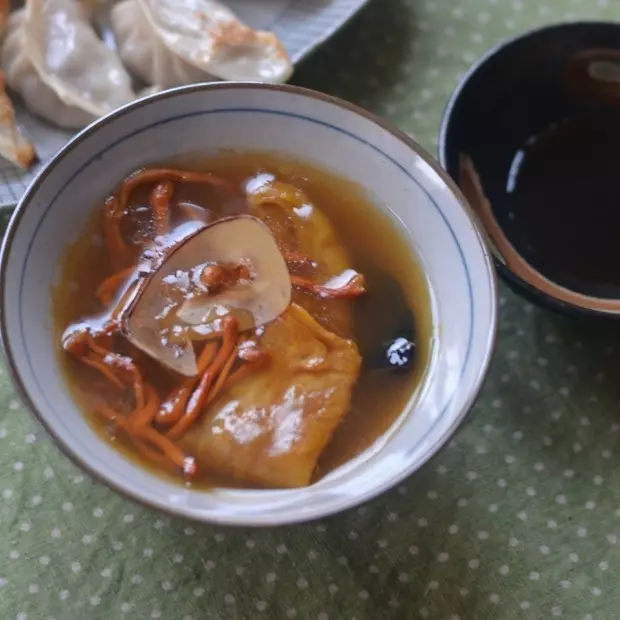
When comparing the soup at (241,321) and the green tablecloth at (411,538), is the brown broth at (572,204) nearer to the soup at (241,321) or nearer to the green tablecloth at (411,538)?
the green tablecloth at (411,538)

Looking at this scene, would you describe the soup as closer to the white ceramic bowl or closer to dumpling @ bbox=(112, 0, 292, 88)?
the white ceramic bowl

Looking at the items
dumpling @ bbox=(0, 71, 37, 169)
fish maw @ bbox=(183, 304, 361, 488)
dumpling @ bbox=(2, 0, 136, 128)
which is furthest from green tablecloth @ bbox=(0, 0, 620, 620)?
dumpling @ bbox=(2, 0, 136, 128)

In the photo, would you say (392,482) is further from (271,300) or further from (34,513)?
(34,513)

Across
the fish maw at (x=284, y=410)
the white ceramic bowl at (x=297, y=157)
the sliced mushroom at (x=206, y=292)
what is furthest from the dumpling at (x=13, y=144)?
the fish maw at (x=284, y=410)

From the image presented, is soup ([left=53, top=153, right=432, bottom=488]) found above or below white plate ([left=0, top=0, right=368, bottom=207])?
below

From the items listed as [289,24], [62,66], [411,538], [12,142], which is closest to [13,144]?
[12,142]

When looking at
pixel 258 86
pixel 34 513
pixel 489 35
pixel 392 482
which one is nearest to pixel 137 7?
pixel 258 86
